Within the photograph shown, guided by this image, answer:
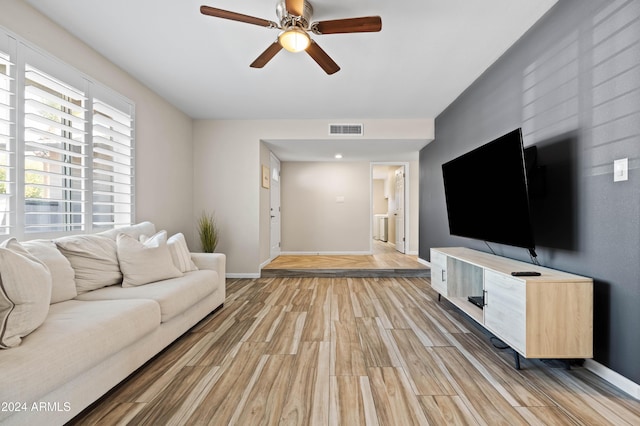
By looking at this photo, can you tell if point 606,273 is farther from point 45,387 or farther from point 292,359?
point 45,387

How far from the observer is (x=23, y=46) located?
2041 mm

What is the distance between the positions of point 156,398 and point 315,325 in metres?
1.35

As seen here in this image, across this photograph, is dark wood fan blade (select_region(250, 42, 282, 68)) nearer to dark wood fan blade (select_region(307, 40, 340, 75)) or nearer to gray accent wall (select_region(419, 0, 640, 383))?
dark wood fan blade (select_region(307, 40, 340, 75))

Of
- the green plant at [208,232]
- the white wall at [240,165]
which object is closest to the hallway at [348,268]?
the white wall at [240,165]

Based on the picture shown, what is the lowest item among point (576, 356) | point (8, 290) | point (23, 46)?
point (576, 356)

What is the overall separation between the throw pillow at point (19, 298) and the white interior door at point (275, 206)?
4118 millimetres

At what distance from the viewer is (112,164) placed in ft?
9.26

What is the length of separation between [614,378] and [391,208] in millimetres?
6507

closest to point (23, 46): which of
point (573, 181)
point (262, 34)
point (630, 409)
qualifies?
point (262, 34)

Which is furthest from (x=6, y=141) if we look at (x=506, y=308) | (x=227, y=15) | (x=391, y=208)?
(x=391, y=208)

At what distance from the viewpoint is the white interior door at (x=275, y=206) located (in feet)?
18.7

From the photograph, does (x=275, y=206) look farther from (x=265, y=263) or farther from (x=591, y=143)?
(x=591, y=143)

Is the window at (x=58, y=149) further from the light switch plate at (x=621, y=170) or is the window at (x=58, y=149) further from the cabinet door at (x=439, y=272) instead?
the light switch plate at (x=621, y=170)

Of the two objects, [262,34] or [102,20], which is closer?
[102,20]
